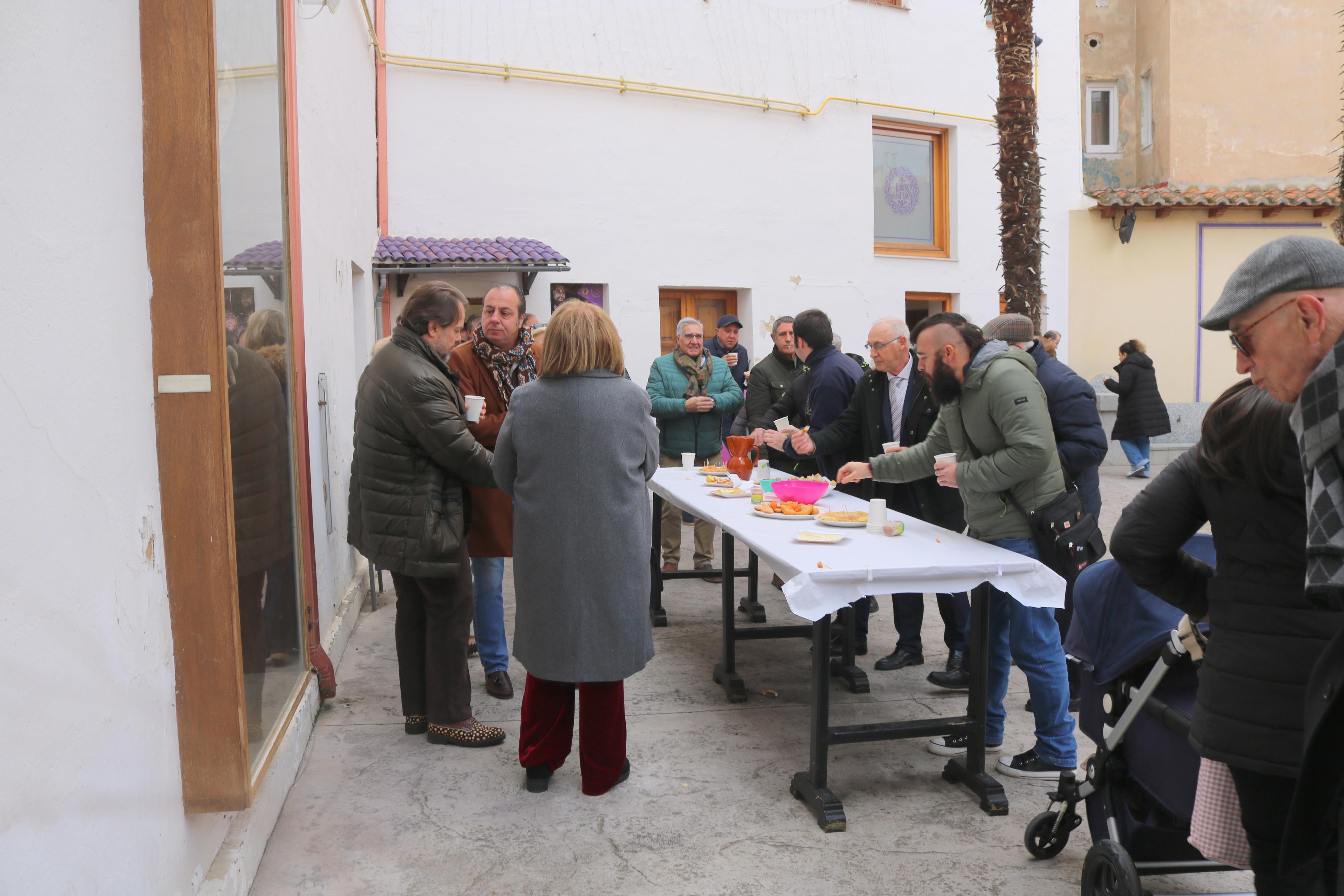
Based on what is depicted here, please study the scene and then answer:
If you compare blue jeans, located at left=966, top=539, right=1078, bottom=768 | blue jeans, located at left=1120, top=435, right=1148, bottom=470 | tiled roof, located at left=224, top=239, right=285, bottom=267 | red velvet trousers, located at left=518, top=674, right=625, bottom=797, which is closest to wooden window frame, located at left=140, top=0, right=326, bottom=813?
tiled roof, located at left=224, top=239, right=285, bottom=267

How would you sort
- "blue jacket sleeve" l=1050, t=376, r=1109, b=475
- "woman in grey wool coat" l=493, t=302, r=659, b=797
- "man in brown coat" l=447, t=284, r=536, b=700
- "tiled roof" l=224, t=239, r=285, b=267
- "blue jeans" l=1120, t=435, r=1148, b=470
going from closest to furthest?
"tiled roof" l=224, t=239, r=285, b=267 < "woman in grey wool coat" l=493, t=302, r=659, b=797 < "blue jacket sleeve" l=1050, t=376, r=1109, b=475 < "man in brown coat" l=447, t=284, r=536, b=700 < "blue jeans" l=1120, t=435, r=1148, b=470

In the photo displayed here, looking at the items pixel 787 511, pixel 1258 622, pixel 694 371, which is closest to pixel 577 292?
pixel 694 371

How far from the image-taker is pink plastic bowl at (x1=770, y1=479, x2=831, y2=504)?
4.60m

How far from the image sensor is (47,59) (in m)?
1.75

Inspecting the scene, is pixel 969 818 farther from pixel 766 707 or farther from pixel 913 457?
pixel 913 457

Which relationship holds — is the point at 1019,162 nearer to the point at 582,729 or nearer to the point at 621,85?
the point at 621,85

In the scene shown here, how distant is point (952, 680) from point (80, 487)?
3.95 m

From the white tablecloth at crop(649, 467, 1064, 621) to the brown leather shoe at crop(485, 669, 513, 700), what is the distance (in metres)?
1.54

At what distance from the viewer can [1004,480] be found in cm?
367

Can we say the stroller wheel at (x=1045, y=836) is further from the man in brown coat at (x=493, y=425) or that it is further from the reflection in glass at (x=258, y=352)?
the man in brown coat at (x=493, y=425)

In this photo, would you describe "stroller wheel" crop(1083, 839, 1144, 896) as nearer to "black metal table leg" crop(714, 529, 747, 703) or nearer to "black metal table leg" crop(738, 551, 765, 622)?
"black metal table leg" crop(714, 529, 747, 703)

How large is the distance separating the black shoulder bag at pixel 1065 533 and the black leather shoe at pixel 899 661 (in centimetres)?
148

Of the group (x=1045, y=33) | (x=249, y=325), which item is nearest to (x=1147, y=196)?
(x=1045, y=33)

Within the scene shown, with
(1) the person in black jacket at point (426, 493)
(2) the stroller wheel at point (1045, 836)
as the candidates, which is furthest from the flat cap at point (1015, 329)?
(1) the person in black jacket at point (426, 493)
